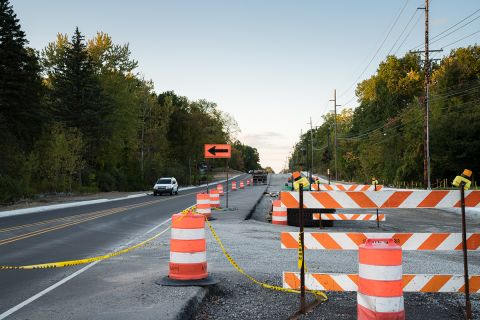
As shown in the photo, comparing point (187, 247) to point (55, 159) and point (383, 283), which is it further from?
point (55, 159)

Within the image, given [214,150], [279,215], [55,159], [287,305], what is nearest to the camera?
[287,305]

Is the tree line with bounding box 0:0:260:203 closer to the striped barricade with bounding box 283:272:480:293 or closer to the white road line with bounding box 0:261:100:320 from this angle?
the white road line with bounding box 0:261:100:320

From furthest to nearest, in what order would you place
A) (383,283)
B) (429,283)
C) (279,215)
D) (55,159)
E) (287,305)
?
1. (55,159)
2. (279,215)
3. (287,305)
4. (429,283)
5. (383,283)

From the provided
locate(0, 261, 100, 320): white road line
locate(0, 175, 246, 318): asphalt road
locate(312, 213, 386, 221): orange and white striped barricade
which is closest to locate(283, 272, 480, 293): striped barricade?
locate(0, 261, 100, 320): white road line

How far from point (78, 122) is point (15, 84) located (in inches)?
520

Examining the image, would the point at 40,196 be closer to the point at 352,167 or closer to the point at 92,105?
the point at 92,105

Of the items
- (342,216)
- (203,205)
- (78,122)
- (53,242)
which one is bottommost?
(53,242)

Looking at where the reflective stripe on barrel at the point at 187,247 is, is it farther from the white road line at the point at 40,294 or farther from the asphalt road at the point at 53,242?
the asphalt road at the point at 53,242

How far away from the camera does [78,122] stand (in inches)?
2203

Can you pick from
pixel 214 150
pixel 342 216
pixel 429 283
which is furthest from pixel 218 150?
pixel 429 283

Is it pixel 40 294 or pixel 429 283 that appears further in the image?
pixel 40 294

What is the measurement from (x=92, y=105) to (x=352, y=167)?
5489 cm

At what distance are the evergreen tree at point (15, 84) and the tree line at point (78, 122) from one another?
8cm

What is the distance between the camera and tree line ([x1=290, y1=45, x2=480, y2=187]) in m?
50.3
